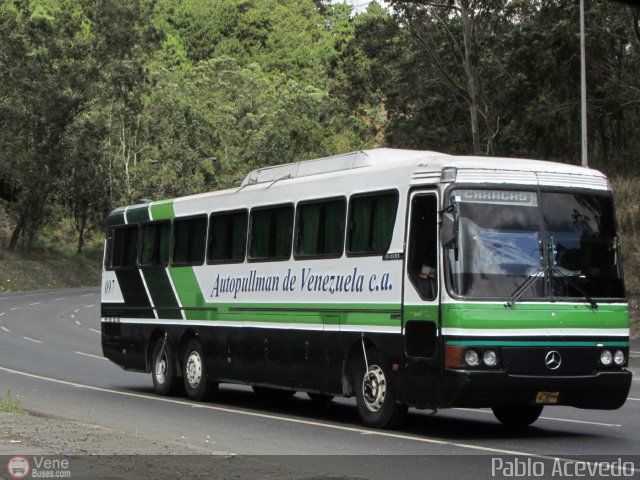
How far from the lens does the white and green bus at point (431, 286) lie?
42.7ft

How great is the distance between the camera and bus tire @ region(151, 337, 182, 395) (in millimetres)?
19547

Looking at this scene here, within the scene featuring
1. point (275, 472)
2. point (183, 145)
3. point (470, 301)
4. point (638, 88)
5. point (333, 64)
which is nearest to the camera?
point (275, 472)

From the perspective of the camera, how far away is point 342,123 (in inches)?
3415

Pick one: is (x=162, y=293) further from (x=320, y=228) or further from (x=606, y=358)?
(x=606, y=358)

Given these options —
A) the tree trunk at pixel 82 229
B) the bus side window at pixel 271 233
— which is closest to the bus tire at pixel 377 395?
the bus side window at pixel 271 233

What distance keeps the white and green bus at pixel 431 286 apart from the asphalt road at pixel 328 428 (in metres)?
0.49

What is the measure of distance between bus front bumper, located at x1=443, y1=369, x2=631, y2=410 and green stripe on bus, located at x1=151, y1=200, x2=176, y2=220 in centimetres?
844

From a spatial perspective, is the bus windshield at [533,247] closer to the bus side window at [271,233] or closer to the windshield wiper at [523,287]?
the windshield wiper at [523,287]

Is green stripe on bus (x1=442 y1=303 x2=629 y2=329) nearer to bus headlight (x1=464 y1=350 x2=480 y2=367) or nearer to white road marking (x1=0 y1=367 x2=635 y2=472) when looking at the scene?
bus headlight (x1=464 y1=350 x2=480 y2=367)

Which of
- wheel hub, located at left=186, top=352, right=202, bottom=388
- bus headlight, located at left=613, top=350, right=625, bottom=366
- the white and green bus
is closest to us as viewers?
A: the white and green bus

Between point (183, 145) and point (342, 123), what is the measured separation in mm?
11400

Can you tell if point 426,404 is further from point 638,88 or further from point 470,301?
point 638,88

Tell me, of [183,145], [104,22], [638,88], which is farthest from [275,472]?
[183,145]

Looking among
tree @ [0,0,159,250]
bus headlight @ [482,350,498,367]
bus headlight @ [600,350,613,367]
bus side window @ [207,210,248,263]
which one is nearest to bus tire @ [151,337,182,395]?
bus side window @ [207,210,248,263]
